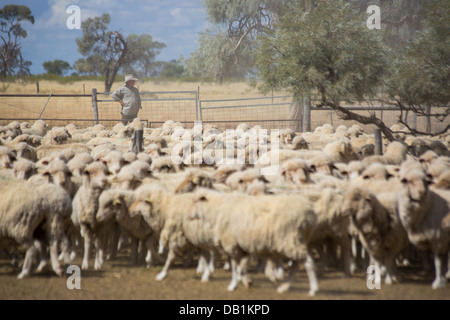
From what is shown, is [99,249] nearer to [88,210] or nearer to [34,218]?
[88,210]

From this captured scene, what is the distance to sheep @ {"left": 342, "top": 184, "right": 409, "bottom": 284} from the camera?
6254mm

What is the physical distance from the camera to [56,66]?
61.7 metres

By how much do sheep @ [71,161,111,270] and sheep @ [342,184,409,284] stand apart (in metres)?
3.33

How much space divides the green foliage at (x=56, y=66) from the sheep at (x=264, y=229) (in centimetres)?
5963

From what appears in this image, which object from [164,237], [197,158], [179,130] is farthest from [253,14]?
[164,237]

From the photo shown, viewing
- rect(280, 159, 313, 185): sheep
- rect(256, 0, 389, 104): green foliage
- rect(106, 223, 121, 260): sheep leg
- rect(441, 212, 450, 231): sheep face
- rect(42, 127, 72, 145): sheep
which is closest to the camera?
rect(441, 212, 450, 231): sheep face

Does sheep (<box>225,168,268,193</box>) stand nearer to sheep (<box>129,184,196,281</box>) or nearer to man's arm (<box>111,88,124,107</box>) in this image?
sheep (<box>129,184,196,281</box>)

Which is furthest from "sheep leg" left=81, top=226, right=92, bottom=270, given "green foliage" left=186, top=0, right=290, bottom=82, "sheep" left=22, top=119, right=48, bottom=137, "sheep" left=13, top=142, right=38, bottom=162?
"green foliage" left=186, top=0, right=290, bottom=82

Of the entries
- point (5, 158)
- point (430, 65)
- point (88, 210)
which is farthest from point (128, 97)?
point (88, 210)

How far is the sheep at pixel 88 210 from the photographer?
7.18 m

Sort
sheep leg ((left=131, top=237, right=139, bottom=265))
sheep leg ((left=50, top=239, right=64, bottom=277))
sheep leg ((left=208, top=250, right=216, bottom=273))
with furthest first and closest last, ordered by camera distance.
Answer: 1. sheep leg ((left=131, top=237, right=139, bottom=265))
2. sheep leg ((left=208, top=250, right=216, bottom=273))
3. sheep leg ((left=50, top=239, right=64, bottom=277))

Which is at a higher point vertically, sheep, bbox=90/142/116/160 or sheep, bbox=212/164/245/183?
sheep, bbox=90/142/116/160

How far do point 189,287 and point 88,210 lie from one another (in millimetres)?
1883

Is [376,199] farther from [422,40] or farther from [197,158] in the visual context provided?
[422,40]
